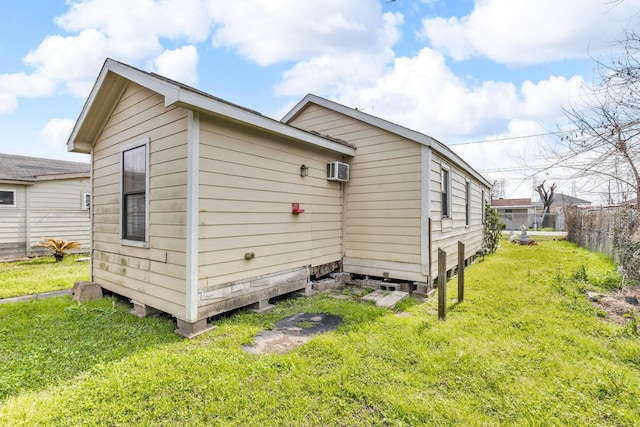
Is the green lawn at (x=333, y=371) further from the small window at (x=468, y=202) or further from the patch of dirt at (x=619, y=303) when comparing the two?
the small window at (x=468, y=202)

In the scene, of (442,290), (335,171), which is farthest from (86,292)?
(442,290)

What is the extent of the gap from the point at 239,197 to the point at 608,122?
4.19 meters

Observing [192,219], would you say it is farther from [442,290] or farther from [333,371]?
[442,290]

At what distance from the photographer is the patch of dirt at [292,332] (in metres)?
3.34

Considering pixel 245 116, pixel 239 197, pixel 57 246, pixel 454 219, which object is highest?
pixel 245 116

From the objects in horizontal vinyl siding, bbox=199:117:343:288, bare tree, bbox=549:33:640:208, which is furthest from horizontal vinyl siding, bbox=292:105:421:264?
bare tree, bbox=549:33:640:208

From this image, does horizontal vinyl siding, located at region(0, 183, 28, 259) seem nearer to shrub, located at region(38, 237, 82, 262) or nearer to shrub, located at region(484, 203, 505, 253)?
shrub, located at region(38, 237, 82, 262)

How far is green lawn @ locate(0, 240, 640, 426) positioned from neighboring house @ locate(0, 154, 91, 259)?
25.1 feet

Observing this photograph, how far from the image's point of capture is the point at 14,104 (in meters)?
13.7

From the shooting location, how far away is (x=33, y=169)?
11734 mm

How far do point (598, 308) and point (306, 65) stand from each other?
368 inches

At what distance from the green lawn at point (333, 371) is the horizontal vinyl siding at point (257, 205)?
83cm

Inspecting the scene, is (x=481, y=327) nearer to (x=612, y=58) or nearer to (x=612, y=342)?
(x=612, y=342)

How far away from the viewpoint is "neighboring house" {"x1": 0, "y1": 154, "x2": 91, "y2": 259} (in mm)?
9930
